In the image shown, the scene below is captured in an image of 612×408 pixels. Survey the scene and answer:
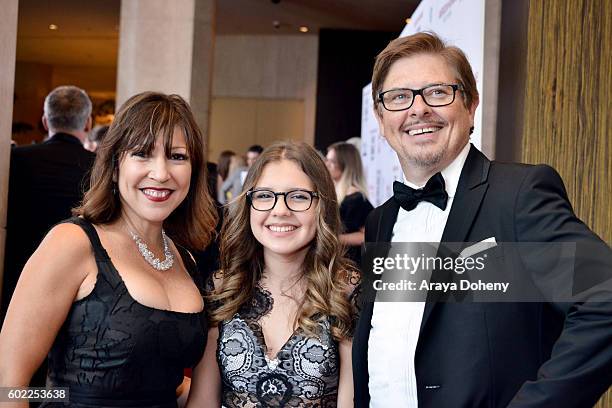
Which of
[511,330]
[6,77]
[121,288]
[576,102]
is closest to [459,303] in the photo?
[511,330]

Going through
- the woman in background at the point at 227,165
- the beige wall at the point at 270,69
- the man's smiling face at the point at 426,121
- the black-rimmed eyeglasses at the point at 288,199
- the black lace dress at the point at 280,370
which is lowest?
the black lace dress at the point at 280,370

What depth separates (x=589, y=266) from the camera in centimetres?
158

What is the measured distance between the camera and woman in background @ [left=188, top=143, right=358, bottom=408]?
2.25 meters

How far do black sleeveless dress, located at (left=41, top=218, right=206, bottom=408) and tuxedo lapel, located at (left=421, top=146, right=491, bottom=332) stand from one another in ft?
2.65

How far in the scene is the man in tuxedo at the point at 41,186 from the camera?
372 cm

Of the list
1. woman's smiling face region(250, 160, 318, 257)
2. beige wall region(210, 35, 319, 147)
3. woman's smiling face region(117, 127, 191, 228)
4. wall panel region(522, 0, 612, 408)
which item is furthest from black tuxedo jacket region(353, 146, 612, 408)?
beige wall region(210, 35, 319, 147)

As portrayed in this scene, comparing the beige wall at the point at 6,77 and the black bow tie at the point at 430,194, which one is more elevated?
the beige wall at the point at 6,77

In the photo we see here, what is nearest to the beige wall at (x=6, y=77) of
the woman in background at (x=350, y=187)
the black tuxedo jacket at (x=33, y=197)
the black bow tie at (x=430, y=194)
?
the black tuxedo jacket at (x=33, y=197)

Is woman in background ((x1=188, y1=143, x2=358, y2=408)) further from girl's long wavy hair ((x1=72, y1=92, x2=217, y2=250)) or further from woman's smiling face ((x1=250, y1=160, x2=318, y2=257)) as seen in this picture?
girl's long wavy hair ((x1=72, y1=92, x2=217, y2=250))

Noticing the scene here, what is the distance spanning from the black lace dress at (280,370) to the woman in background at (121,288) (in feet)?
0.40

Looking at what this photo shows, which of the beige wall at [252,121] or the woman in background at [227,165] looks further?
the beige wall at [252,121]

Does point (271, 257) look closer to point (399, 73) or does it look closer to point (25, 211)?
point (399, 73)

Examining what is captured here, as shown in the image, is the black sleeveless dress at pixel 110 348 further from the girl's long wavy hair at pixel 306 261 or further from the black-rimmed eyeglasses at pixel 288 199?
the black-rimmed eyeglasses at pixel 288 199

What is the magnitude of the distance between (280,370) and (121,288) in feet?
1.75
